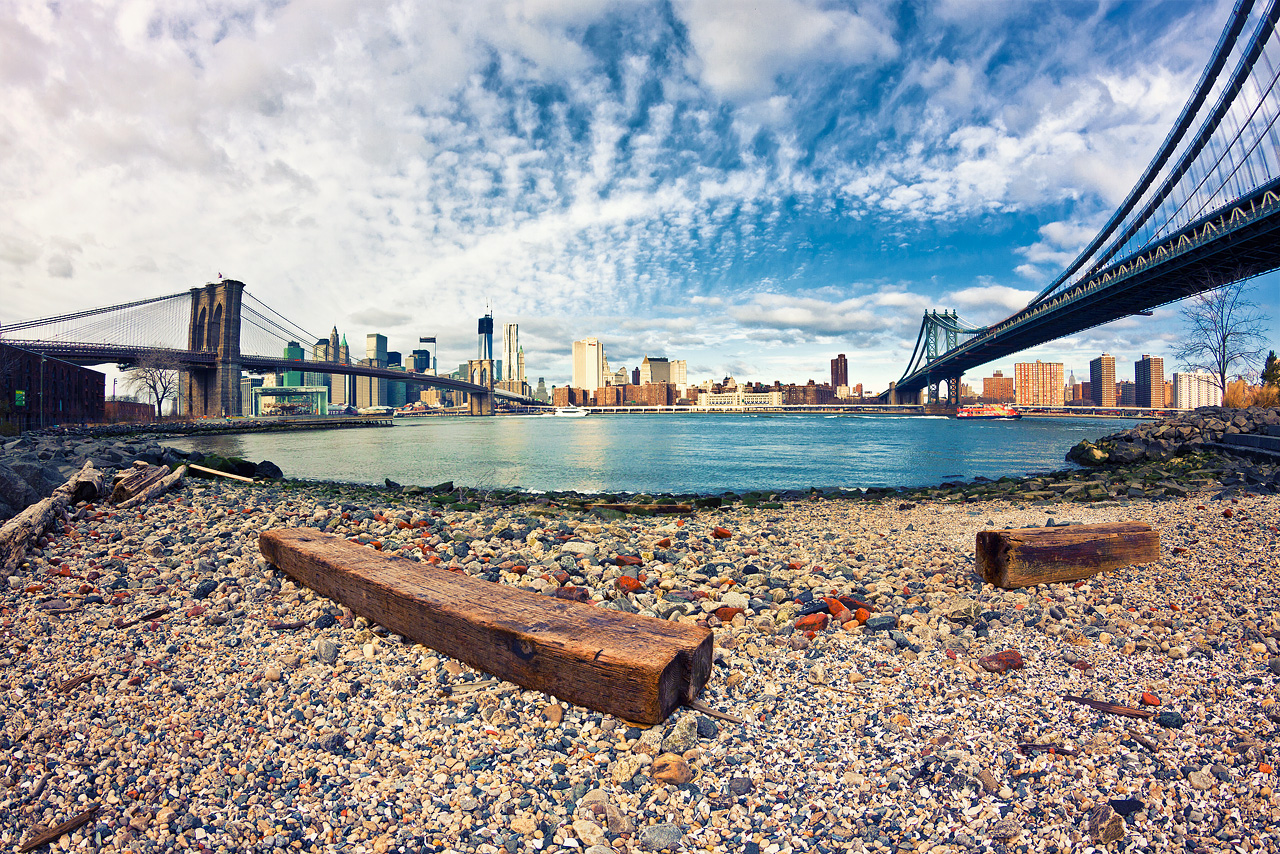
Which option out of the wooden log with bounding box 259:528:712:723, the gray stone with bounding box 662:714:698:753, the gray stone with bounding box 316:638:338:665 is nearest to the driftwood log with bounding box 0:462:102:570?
the wooden log with bounding box 259:528:712:723

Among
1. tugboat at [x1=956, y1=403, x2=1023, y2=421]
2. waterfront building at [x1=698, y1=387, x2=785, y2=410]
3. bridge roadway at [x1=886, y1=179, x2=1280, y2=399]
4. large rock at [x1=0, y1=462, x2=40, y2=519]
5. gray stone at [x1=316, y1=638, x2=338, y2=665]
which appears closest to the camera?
gray stone at [x1=316, y1=638, x2=338, y2=665]

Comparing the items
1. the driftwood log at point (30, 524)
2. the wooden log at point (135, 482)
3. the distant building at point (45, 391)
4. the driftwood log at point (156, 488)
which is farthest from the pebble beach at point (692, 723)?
the distant building at point (45, 391)

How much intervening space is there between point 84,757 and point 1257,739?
153 inches

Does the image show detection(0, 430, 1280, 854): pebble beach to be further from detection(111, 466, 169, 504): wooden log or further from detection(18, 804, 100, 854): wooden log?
detection(111, 466, 169, 504): wooden log

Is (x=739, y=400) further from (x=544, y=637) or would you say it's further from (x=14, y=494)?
(x=544, y=637)

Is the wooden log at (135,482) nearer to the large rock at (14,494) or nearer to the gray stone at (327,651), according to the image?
the large rock at (14,494)

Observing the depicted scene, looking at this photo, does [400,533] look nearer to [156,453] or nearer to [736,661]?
[736,661]

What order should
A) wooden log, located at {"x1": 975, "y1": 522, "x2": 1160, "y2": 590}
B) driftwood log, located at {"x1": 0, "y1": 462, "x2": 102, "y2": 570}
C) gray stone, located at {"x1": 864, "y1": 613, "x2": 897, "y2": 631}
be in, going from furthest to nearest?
driftwood log, located at {"x1": 0, "y1": 462, "x2": 102, "y2": 570}, wooden log, located at {"x1": 975, "y1": 522, "x2": 1160, "y2": 590}, gray stone, located at {"x1": 864, "y1": 613, "x2": 897, "y2": 631}

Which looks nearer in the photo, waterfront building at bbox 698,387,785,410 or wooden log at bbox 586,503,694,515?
wooden log at bbox 586,503,694,515

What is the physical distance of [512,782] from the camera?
5.87ft

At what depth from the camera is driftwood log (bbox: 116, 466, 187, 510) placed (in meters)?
5.64

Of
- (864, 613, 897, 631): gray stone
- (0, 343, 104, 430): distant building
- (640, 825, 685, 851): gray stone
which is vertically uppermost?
(0, 343, 104, 430): distant building

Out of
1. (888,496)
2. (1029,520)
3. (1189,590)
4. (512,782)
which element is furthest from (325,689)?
(888,496)

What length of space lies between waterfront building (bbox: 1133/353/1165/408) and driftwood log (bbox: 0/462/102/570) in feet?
272
